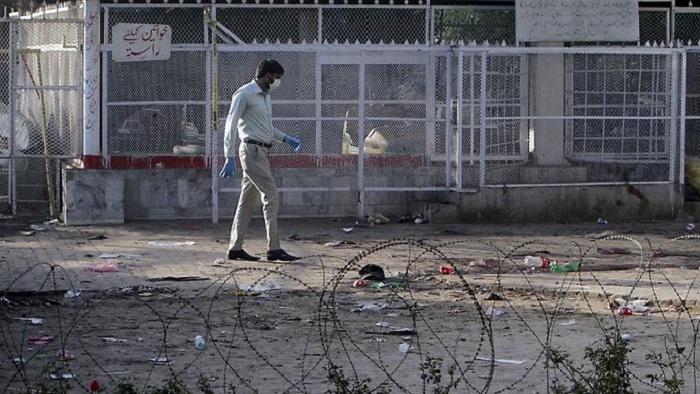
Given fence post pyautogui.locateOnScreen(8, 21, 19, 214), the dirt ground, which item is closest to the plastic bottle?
the dirt ground

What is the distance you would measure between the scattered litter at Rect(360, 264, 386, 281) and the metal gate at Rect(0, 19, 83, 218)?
6.73m

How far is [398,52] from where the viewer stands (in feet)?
59.3

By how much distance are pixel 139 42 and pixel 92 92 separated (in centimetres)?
89

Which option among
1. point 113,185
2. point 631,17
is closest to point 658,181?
point 631,17

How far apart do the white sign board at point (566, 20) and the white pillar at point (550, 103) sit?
0.34 m

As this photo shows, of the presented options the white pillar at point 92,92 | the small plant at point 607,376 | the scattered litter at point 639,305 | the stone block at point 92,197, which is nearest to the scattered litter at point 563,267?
the scattered litter at point 639,305

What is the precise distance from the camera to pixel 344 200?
17984mm

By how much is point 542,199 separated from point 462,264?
14.9ft

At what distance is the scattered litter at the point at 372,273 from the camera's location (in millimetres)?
12320

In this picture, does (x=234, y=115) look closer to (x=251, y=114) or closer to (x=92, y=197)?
(x=251, y=114)

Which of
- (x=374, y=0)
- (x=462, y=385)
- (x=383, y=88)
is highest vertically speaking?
(x=374, y=0)

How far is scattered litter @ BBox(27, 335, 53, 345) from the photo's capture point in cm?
912

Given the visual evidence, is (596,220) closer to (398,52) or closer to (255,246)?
(398,52)

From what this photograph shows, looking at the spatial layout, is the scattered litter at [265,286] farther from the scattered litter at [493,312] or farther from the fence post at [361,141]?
the fence post at [361,141]
